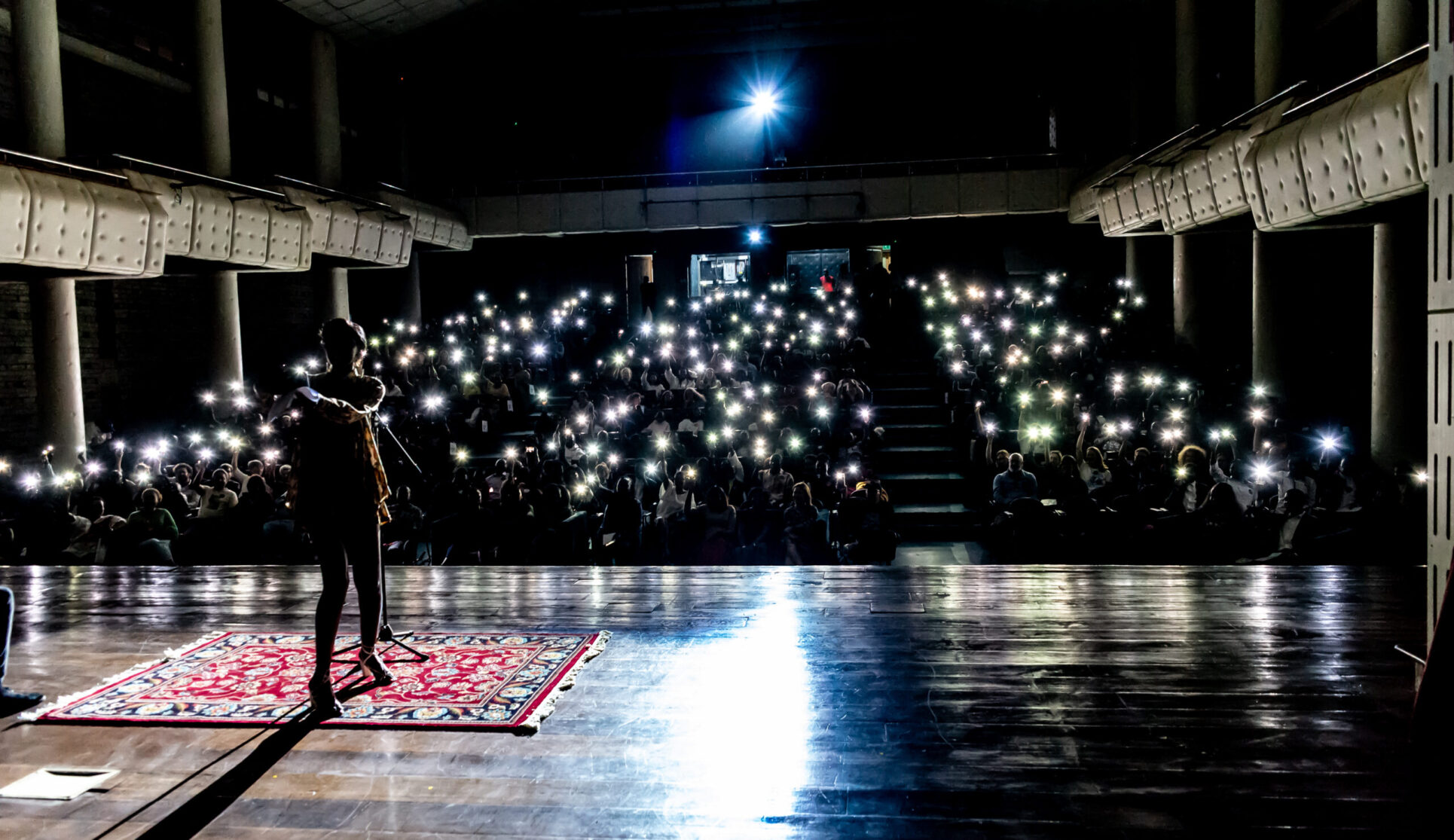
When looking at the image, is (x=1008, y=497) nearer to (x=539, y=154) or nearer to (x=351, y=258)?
(x=351, y=258)

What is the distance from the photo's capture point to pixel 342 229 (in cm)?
1280

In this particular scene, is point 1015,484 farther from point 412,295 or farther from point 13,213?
point 412,295

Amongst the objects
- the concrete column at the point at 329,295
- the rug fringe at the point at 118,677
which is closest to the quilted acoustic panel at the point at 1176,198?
the rug fringe at the point at 118,677

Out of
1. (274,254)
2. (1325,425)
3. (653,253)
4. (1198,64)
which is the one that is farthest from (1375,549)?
(653,253)

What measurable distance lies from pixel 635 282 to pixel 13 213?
18142 millimetres

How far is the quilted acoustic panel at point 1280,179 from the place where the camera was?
23.7 feet

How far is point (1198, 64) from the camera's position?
13445mm

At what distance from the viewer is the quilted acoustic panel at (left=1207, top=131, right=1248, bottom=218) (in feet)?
27.7

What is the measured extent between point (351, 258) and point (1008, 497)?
971cm

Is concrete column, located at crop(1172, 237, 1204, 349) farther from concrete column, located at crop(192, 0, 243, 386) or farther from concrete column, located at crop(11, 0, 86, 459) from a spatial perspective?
→ concrete column, located at crop(11, 0, 86, 459)

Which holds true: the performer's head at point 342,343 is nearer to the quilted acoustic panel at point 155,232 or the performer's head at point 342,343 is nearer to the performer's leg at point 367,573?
the performer's leg at point 367,573

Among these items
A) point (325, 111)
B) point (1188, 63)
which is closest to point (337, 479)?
point (325, 111)

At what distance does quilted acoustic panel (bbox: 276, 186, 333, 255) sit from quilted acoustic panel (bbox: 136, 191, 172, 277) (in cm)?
298

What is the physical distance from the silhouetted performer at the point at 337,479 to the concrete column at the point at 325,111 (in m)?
13.0
